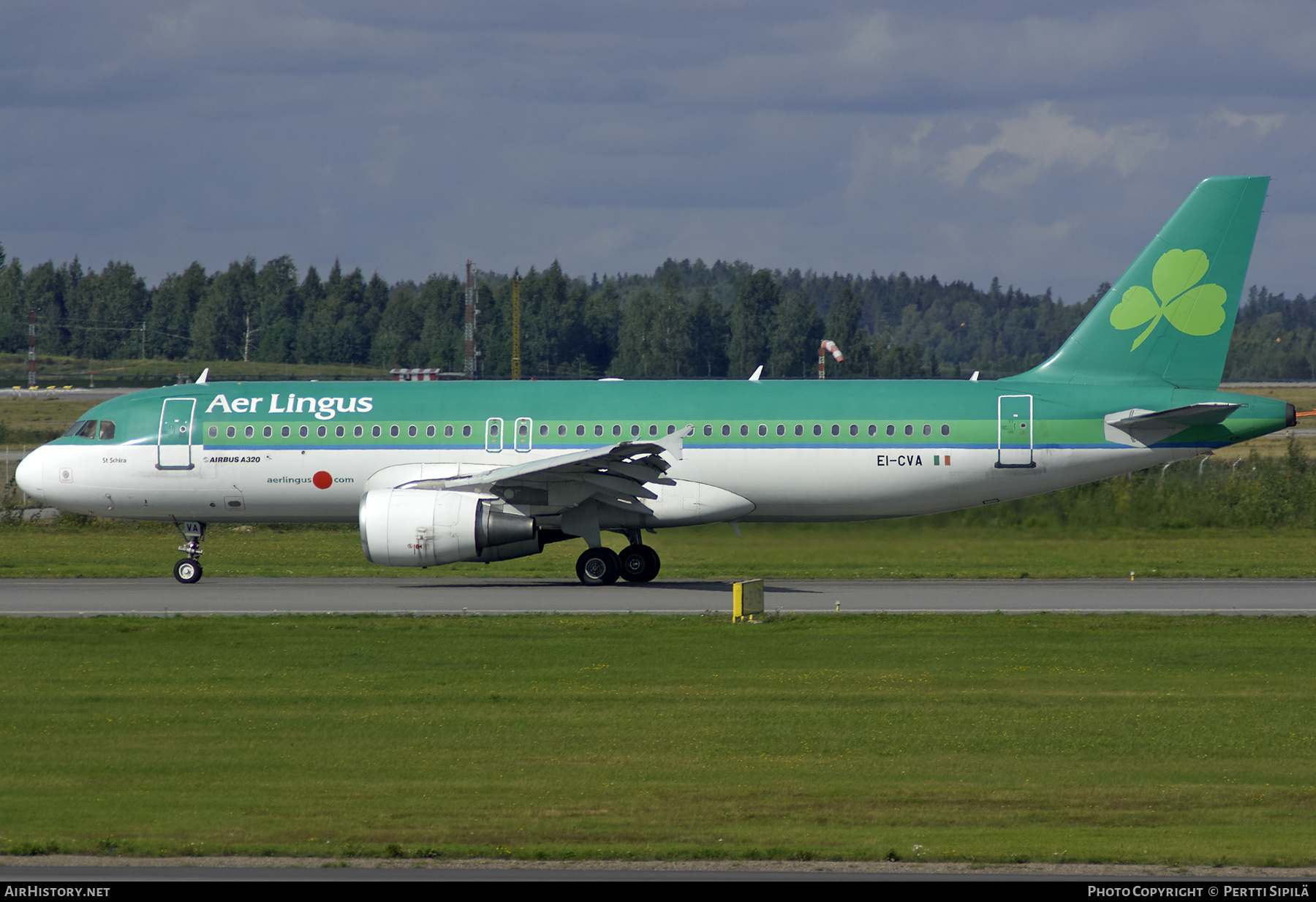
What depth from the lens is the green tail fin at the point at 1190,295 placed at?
1122 inches

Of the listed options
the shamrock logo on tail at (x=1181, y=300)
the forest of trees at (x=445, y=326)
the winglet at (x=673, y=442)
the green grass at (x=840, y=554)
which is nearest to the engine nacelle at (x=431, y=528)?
the winglet at (x=673, y=442)

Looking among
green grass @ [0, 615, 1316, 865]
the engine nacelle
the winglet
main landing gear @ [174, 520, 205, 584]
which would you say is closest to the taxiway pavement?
main landing gear @ [174, 520, 205, 584]

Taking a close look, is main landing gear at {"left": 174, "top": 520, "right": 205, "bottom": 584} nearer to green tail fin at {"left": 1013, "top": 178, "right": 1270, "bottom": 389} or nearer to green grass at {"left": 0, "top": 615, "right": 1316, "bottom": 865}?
green grass at {"left": 0, "top": 615, "right": 1316, "bottom": 865}

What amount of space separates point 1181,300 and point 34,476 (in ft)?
79.8

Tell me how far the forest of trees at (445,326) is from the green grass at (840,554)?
8915cm

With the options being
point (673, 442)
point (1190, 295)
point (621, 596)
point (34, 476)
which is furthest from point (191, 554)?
point (1190, 295)

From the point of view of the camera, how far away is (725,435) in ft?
91.8

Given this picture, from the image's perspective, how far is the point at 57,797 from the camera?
1180cm

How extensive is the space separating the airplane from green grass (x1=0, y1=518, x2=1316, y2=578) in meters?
0.83

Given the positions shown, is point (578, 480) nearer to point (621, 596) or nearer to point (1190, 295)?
point (621, 596)

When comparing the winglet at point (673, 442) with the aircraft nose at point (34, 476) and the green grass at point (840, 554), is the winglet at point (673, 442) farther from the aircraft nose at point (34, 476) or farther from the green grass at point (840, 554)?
the aircraft nose at point (34, 476)

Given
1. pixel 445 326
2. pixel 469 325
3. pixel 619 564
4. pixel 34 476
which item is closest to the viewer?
pixel 619 564

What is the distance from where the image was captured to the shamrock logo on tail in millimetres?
28531
